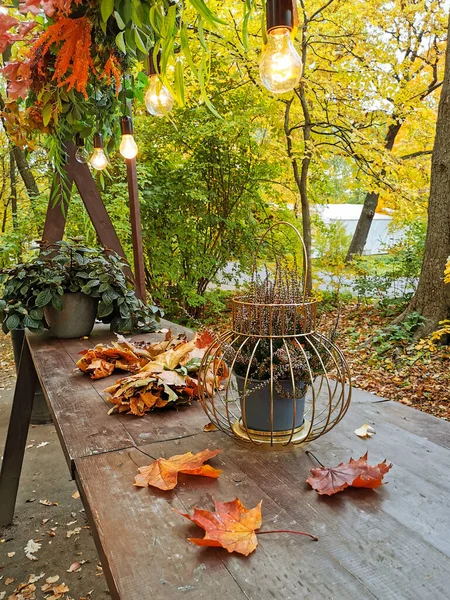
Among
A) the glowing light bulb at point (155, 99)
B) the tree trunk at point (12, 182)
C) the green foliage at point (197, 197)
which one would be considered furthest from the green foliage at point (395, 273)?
the tree trunk at point (12, 182)

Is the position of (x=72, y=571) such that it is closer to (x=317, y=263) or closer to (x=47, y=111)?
(x=47, y=111)

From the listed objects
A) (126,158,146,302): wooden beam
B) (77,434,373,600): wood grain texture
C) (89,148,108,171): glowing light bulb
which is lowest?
(77,434,373,600): wood grain texture

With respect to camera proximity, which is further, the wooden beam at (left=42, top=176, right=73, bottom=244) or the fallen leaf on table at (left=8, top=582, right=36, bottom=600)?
the wooden beam at (left=42, top=176, right=73, bottom=244)

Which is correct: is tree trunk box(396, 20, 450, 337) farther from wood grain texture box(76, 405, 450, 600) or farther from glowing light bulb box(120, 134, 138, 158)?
wood grain texture box(76, 405, 450, 600)

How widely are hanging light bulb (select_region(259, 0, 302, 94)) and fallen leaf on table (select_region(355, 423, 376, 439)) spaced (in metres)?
0.77

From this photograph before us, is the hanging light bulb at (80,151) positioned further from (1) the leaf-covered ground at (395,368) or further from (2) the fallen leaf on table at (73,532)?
(2) the fallen leaf on table at (73,532)

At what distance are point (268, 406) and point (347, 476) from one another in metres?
0.20

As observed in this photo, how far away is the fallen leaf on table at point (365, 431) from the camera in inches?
39.3

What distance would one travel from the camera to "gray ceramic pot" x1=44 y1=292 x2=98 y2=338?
1974 mm

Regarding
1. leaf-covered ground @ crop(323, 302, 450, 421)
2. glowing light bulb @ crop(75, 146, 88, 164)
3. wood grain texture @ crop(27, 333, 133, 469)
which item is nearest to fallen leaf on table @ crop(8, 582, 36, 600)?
wood grain texture @ crop(27, 333, 133, 469)

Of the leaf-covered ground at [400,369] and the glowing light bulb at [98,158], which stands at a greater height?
the glowing light bulb at [98,158]

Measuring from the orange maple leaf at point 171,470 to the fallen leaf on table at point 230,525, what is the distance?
4.1 inches

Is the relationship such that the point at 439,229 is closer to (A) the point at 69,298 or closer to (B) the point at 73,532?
(A) the point at 69,298


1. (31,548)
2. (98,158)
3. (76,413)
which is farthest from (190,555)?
(98,158)
